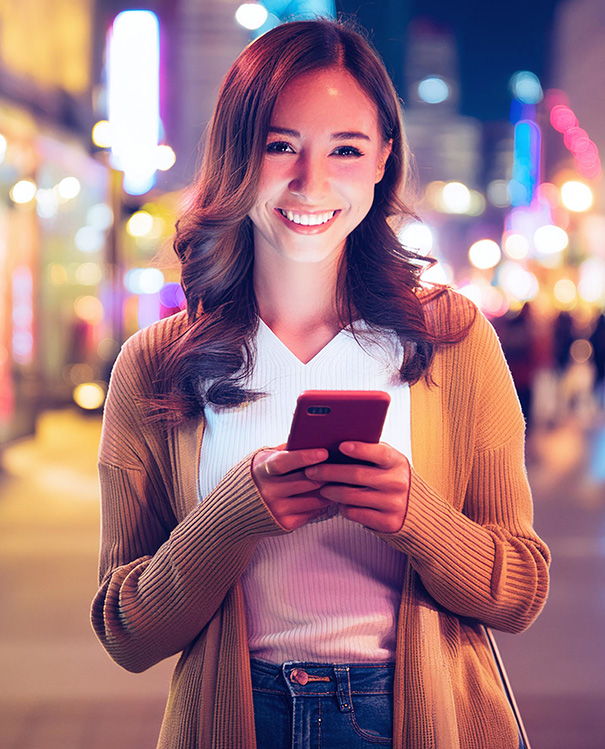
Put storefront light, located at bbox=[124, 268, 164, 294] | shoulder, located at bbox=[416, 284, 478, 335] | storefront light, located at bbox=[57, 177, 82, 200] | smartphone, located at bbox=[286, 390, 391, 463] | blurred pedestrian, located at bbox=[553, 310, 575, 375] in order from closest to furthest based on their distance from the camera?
smartphone, located at bbox=[286, 390, 391, 463]
shoulder, located at bbox=[416, 284, 478, 335]
storefront light, located at bbox=[57, 177, 82, 200]
storefront light, located at bbox=[124, 268, 164, 294]
blurred pedestrian, located at bbox=[553, 310, 575, 375]

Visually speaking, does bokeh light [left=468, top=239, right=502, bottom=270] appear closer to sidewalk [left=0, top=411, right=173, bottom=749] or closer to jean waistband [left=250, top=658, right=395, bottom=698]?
sidewalk [left=0, top=411, right=173, bottom=749]

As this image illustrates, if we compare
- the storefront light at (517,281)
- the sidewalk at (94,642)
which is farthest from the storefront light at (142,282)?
the storefront light at (517,281)

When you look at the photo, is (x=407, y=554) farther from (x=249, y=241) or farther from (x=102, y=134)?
(x=102, y=134)

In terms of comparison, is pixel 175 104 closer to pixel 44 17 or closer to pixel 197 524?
pixel 44 17

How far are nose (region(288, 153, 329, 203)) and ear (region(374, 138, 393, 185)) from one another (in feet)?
0.66

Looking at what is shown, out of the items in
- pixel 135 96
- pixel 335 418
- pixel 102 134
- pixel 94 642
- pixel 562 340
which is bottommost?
pixel 94 642

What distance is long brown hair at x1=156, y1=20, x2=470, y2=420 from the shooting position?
162 cm

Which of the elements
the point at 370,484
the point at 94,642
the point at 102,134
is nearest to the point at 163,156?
the point at 102,134

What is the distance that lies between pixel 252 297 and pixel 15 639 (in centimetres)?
367

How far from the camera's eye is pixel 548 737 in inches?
148

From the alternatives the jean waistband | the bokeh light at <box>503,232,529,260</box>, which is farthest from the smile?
the bokeh light at <box>503,232,529,260</box>

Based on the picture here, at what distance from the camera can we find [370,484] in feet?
4.31

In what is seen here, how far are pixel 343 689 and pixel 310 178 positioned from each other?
2.97 feet

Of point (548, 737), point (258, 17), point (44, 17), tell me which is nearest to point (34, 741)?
point (548, 737)
